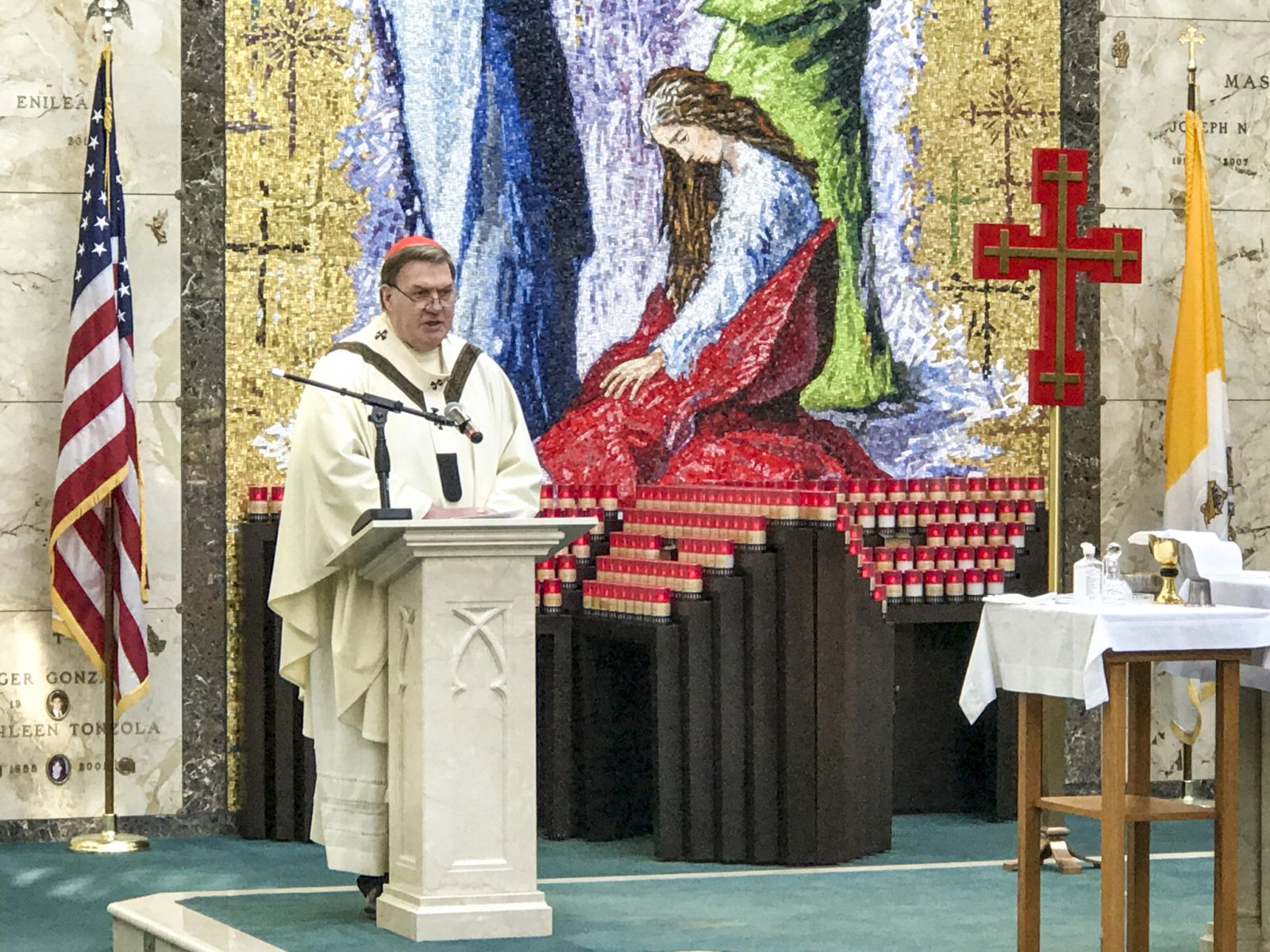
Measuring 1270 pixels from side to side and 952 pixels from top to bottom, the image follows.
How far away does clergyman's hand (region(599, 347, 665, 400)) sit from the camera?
31.0 ft

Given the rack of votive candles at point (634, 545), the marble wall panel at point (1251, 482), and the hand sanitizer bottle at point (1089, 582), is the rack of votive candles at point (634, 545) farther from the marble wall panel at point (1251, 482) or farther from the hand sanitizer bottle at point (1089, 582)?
the hand sanitizer bottle at point (1089, 582)

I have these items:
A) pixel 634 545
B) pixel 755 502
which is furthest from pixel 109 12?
pixel 755 502

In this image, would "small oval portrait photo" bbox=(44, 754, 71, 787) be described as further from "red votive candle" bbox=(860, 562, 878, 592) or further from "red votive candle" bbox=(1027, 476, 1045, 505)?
"red votive candle" bbox=(1027, 476, 1045, 505)

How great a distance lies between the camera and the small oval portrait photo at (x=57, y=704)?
28.9 ft

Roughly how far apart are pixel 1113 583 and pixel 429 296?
2.38 metres

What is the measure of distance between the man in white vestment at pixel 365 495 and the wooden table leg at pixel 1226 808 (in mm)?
2394

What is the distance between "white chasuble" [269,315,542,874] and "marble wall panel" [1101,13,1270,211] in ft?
13.5

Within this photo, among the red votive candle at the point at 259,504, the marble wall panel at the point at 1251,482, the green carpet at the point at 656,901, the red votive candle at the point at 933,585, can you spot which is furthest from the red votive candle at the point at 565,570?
the marble wall panel at the point at 1251,482

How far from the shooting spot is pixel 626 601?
8414 mm

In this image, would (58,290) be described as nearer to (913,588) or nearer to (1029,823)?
(913,588)

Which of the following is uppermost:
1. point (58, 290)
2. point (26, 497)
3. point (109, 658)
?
point (58, 290)

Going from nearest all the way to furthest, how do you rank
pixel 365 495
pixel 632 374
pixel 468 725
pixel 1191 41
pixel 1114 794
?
1. pixel 1114 794
2. pixel 468 725
3. pixel 365 495
4. pixel 632 374
5. pixel 1191 41

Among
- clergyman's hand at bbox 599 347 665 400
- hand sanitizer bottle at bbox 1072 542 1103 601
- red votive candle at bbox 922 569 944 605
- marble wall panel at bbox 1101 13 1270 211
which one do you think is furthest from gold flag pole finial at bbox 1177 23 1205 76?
hand sanitizer bottle at bbox 1072 542 1103 601

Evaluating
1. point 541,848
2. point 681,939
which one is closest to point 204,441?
point 541,848
